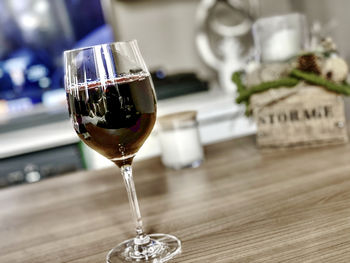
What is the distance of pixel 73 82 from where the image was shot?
1.71 feet

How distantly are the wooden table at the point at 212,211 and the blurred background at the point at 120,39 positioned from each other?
89 centimetres

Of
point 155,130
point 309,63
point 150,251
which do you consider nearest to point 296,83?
point 309,63

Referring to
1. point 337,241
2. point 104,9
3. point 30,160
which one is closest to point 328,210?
point 337,241

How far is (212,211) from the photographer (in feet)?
1.94

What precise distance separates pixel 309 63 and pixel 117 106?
446 millimetres

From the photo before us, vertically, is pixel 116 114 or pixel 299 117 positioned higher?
pixel 116 114

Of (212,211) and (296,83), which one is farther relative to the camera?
(296,83)

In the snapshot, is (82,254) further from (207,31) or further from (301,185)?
(207,31)

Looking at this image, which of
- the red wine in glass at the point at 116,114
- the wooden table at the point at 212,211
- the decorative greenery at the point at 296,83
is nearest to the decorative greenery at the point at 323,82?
the decorative greenery at the point at 296,83

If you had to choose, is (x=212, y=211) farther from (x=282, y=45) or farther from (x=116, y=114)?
(x=282, y=45)

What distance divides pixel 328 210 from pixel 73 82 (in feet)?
1.15

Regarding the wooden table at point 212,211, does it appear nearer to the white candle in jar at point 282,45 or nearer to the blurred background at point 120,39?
the white candle in jar at point 282,45

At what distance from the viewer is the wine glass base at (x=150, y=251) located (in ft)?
1.58

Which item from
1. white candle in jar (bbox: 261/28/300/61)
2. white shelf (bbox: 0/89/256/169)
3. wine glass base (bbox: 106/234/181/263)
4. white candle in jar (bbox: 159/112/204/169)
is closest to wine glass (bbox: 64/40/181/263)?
wine glass base (bbox: 106/234/181/263)
